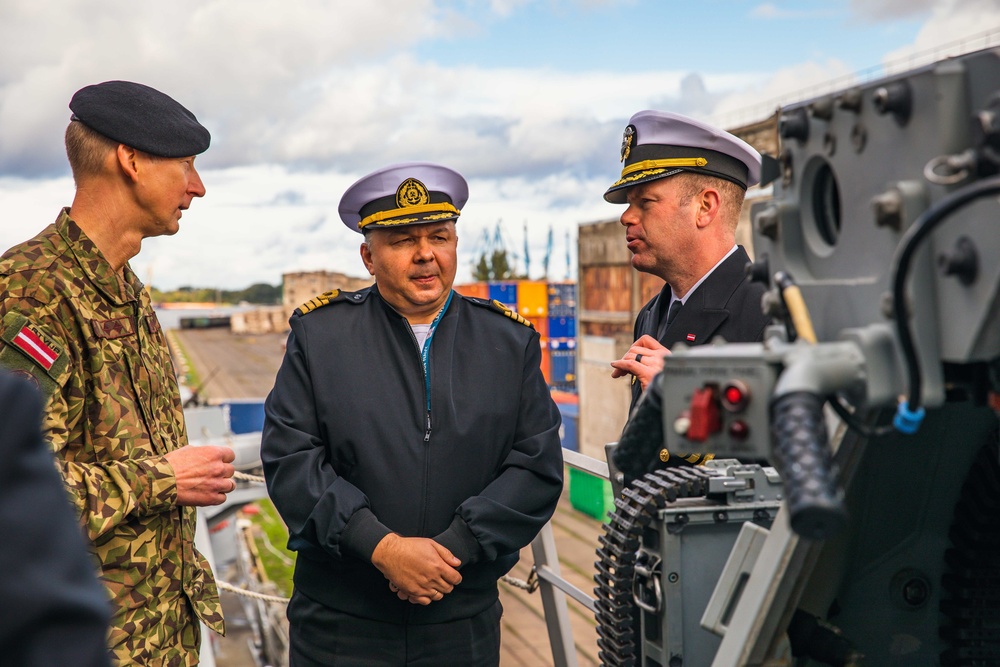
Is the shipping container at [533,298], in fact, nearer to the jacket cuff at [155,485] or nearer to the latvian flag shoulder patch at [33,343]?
the jacket cuff at [155,485]

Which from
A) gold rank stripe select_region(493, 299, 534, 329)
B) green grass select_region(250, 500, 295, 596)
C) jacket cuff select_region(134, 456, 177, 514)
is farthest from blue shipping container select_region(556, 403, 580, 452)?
jacket cuff select_region(134, 456, 177, 514)

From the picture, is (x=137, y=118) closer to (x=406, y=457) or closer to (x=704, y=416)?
(x=406, y=457)

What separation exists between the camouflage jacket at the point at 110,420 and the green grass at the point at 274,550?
2643 centimetres

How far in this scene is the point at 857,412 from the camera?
170 cm

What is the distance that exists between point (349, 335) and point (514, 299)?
3428 centimetres

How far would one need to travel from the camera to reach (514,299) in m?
37.5

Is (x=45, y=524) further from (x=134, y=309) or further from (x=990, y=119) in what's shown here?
(x=134, y=309)

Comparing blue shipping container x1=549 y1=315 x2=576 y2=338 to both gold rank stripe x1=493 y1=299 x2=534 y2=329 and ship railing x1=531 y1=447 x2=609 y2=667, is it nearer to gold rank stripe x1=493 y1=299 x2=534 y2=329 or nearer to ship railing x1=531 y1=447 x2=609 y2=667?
ship railing x1=531 y1=447 x2=609 y2=667

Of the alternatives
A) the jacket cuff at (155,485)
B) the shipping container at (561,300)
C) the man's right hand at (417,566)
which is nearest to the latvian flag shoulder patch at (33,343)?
the jacket cuff at (155,485)

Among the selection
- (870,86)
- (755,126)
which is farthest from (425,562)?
(755,126)

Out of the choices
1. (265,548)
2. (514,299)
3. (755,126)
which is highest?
(755,126)

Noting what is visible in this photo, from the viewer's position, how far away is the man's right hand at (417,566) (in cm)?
291

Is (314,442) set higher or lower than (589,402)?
higher

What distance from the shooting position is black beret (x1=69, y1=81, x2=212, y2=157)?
287 centimetres
